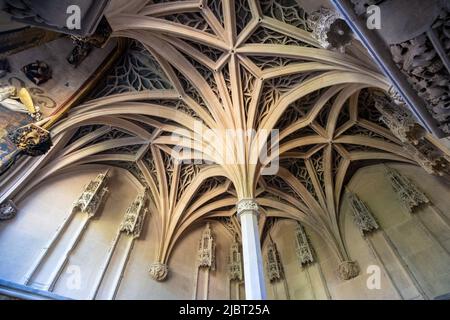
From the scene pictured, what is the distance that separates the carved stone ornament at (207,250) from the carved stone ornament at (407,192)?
726cm

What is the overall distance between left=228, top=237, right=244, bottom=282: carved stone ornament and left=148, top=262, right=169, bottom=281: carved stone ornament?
2.97 metres

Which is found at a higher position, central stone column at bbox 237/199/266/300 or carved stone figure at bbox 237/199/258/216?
carved stone figure at bbox 237/199/258/216

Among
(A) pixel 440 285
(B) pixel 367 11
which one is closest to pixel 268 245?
(A) pixel 440 285

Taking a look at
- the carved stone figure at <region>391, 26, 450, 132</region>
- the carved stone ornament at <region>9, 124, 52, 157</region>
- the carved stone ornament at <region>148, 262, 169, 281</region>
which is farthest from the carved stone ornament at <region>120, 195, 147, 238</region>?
the carved stone figure at <region>391, 26, 450, 132</region>

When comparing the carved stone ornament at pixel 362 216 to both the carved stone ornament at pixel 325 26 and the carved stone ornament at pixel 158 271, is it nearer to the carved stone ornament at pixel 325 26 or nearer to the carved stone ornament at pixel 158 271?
the carved stone ornament at pixel 325 26

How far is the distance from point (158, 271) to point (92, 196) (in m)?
3.48

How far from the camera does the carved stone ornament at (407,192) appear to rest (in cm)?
863

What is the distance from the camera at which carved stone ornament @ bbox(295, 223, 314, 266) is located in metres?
10.8

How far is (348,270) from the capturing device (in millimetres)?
9398

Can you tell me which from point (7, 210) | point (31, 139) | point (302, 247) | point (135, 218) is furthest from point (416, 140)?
point (7, 210)

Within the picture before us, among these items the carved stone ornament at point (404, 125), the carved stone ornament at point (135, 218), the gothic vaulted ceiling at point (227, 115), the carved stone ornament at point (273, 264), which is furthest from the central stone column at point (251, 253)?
the carved stone ornament at point (273, 264)

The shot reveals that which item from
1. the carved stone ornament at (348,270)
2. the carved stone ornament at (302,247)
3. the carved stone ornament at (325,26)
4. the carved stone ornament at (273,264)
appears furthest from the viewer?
the carved stone ornament at (273,264)

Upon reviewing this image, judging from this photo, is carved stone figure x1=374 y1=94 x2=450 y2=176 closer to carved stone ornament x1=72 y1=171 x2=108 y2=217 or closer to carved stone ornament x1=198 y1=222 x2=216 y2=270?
carved stone ornament x1=198 y1=222 x2=216 y2=270

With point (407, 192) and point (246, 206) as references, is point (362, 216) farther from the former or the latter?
point (246, 206)
